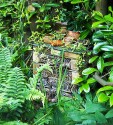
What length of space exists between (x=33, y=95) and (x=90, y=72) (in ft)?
1.93

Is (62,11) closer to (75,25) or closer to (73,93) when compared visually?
(75,25)

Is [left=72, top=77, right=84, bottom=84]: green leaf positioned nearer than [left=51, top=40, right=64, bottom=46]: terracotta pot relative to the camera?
Yes

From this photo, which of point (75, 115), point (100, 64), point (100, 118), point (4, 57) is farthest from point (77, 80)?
point (4, 57)

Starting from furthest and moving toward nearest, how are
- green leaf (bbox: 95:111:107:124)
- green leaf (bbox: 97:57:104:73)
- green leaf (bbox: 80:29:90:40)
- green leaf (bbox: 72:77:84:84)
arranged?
green leaf (bbox: 80:29:90:40)
green leaf (bbox: 72:77:84:84)
green leaf (bbox: 97:57:104:73)
green leaf (bbox: 95:111:107:124)

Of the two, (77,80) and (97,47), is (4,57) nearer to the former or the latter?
(77,80)

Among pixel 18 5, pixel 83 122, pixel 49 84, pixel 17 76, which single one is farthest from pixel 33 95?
pixel 18 5

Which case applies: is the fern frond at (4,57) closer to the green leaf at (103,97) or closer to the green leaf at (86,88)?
the green leaf at (86,88)

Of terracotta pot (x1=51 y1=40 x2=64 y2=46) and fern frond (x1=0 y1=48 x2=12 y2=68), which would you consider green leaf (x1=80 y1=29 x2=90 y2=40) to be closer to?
terracotta pot (x1=51 y1=40 x2=64 y2=46)

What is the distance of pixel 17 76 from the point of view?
260 cm

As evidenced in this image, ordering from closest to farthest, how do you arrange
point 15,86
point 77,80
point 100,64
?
point 15,86 → point 100,64 → point 77,80

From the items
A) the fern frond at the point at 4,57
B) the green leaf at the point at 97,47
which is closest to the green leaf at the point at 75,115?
the green leaf at the point at 97,47

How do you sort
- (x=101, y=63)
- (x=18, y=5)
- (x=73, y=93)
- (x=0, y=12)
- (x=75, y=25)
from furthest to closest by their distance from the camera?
(x=0, y=12), (x=18, y=5), (x=75, y=25), (x=73, y=93), (x=101, y=63)

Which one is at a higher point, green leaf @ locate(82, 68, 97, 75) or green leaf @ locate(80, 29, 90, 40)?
green leaf @ locate(80, 29, 90, 40)

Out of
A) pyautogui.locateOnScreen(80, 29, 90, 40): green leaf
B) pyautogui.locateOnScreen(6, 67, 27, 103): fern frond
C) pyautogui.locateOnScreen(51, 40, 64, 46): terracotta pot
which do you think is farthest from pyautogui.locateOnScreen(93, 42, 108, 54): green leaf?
pyautogui.locateOnScreen(6, 67, 27, 103): fern frond
